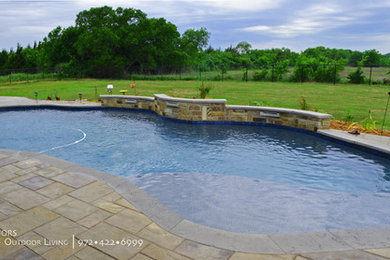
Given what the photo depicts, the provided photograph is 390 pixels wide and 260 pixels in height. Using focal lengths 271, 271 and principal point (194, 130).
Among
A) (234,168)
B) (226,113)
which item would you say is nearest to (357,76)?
(226,113)

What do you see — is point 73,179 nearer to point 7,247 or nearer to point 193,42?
point 7,247

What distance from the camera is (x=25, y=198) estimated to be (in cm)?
382

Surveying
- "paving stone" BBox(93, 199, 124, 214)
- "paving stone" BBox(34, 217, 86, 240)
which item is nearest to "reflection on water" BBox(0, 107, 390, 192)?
"paving stone" BBox(93, 199, 124, 214)

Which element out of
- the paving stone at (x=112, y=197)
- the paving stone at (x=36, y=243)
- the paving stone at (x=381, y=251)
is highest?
the paving stone at (x=381, y=251)

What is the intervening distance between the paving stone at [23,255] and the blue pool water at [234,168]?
1810 mm

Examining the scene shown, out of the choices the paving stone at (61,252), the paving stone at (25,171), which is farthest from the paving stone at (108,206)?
the paving stone at (25,171)

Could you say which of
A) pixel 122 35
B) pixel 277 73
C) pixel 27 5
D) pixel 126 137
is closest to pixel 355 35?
pixel 277 73

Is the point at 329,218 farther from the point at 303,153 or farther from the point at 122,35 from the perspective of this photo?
the point at 122,35

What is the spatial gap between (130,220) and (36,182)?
6.80 ft

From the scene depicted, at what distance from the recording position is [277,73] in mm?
25234

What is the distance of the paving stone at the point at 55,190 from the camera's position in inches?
154

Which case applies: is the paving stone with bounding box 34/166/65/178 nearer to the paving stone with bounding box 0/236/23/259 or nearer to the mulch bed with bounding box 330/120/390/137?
the paving stone with bounding box 0/236/23/259

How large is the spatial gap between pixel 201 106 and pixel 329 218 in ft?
21.1

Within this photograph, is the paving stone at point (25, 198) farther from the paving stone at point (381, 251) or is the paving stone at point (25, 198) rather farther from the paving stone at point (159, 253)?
the paving stone at point (381, 251)
